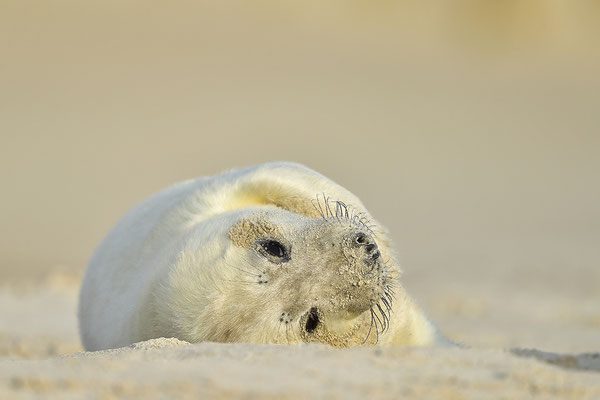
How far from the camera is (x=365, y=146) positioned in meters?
21.5

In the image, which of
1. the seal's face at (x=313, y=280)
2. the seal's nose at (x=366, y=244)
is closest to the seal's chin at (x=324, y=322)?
the seal's face at (x=313, y=280)

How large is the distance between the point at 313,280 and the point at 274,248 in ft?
0.95

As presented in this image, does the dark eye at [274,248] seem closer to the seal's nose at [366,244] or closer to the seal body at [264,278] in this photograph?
the seal body at [264,278]

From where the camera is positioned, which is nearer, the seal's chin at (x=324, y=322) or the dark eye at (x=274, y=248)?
the seal's chin at (x=324, y=322)

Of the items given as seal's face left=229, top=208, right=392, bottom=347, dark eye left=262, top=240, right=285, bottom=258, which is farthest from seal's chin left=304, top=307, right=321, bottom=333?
dark eye left=262, top=240, right=285, bottom=258

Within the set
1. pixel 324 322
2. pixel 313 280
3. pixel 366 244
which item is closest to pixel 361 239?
pixel 366 244

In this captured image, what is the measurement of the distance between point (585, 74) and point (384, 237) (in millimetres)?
23903

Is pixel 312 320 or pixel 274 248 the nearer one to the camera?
pixel 312 320

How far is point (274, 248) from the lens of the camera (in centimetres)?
418

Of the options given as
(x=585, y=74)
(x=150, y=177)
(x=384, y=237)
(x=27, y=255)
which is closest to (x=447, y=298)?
(x=384, y=237)

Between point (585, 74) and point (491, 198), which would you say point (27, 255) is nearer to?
point (491, 198)

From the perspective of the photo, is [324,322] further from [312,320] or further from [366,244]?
[366,244]

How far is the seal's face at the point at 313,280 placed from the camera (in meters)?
3.97

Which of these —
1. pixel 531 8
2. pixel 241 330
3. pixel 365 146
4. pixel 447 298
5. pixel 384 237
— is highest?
pixel 531 8
